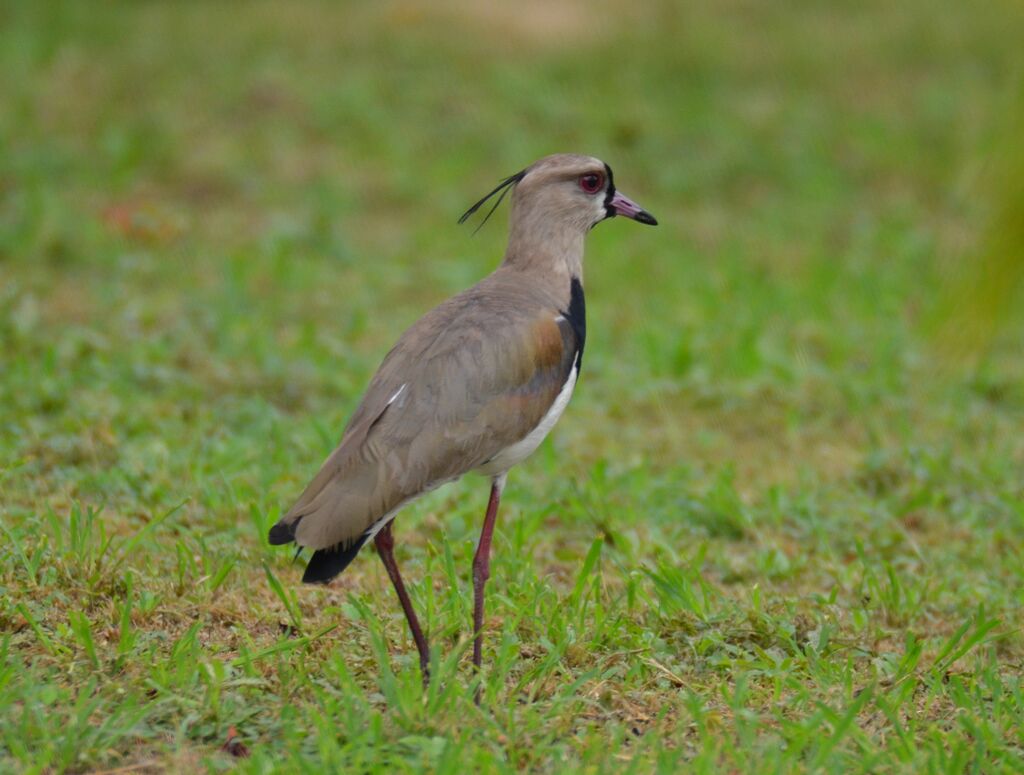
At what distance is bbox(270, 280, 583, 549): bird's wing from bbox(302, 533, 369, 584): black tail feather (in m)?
0.02

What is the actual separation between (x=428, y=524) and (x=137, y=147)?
564 centimetres

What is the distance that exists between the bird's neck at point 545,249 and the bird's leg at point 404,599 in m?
1.09

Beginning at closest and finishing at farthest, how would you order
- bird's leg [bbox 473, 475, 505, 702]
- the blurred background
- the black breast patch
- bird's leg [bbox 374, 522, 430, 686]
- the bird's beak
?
1. bird's leg [bbox 374, 522, 430, 686]
2. bird's leg [bbox 473, 475, 505, 702]
3. the black breast patch
4. the bird's beak
5. the blurred background

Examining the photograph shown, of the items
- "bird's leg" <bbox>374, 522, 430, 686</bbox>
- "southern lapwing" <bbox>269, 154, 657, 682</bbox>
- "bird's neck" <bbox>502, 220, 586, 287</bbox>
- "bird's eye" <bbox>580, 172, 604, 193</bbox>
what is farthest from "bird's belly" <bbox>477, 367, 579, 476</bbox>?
"bird's eye" <bbox>580, 172, 604, 193</bbox>

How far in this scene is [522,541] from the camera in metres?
4.93

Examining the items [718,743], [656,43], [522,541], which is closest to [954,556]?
[522,541]

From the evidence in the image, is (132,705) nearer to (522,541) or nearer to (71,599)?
(71,599)

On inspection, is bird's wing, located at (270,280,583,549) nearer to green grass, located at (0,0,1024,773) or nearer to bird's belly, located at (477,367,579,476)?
bird's belly, located at (477,367,579,476)

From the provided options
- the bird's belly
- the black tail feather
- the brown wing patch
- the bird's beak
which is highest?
the bird's beak

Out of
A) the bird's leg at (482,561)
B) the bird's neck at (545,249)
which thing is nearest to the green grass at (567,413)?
the bird's leg at (482,561)

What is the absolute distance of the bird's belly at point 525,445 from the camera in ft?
13.8

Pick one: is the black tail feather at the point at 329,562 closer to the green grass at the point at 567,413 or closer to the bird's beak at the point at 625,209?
the green grass at the point at 567,413

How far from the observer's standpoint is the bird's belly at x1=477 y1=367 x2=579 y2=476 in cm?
420

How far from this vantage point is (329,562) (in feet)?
12.6
